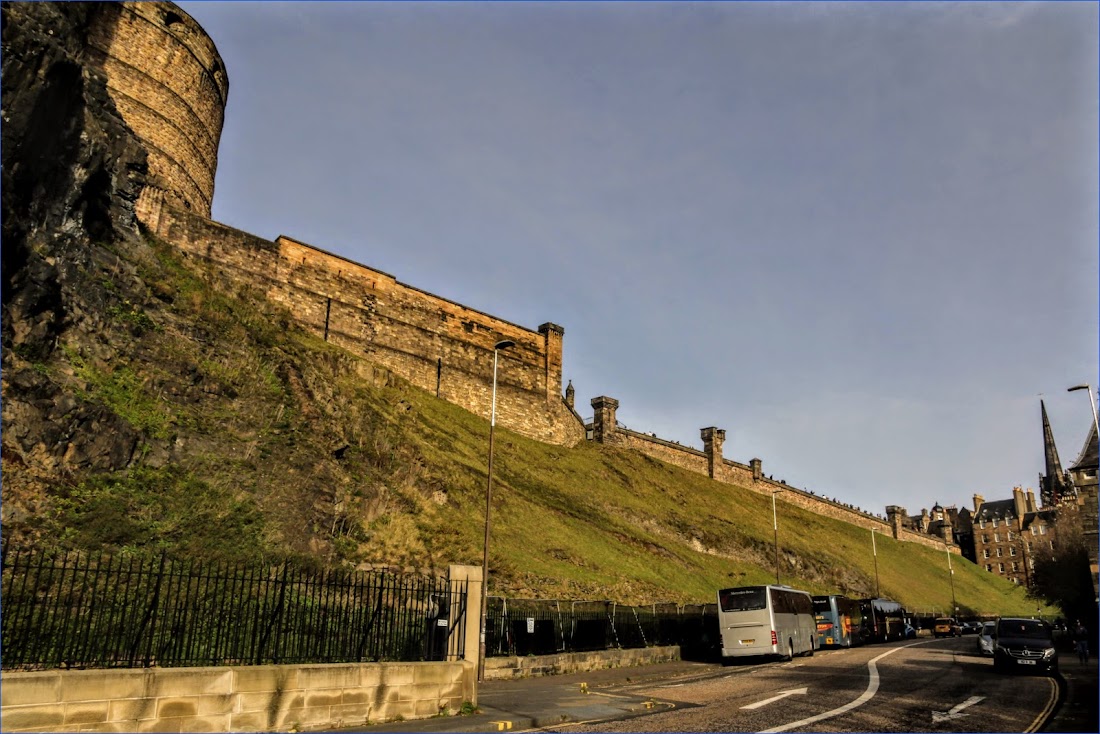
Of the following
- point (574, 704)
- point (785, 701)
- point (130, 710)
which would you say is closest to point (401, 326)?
point (574, 704)

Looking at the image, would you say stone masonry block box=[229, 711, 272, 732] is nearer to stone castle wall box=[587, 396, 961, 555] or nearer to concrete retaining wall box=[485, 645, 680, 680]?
concrete retaining wall box=[485, 645, 680, 680]

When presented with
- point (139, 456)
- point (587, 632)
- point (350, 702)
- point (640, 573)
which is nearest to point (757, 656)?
point (587, 632)

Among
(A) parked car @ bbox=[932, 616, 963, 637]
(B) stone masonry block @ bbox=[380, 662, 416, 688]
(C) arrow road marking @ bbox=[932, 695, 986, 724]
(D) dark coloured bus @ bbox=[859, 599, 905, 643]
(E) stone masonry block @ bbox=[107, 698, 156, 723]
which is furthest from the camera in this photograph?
(A) parked car @ bbox=[932, 616, 963, 637]

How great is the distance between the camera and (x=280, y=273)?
40.0 metres

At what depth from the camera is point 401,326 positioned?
45.7 meters

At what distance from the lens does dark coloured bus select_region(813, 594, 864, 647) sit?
3712 centimetres

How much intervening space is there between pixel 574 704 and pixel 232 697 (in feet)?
25.1

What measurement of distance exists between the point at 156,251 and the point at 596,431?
116ft

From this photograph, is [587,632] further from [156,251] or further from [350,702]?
[156,251]

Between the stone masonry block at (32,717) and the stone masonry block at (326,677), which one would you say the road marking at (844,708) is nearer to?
the stone masonry block at (326,677)

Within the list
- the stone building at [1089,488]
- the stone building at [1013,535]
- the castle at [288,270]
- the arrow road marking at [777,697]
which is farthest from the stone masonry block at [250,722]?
the stone building at [1013,535]

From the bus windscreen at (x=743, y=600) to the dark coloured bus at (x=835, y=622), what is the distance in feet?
33.1

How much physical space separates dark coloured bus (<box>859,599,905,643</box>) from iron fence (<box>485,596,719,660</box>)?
16.4 metres

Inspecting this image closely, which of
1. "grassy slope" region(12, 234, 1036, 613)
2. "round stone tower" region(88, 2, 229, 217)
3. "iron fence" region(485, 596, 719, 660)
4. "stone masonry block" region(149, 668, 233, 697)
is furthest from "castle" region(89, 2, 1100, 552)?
"stone masonry block" region(149, 668, 233, 697)
